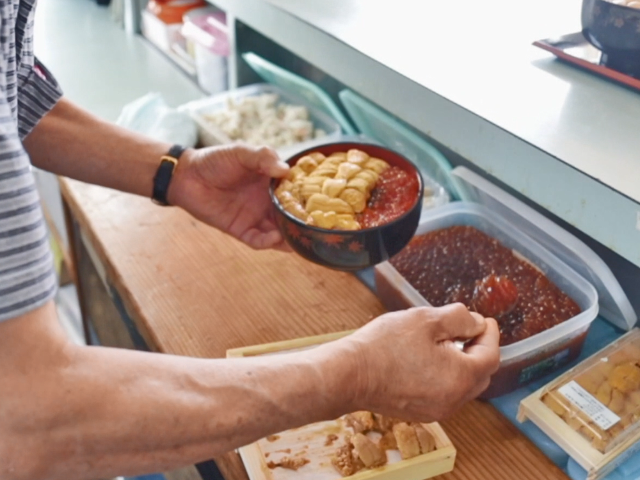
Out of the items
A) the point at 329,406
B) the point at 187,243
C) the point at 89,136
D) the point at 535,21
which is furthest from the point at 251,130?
the point at 329,406

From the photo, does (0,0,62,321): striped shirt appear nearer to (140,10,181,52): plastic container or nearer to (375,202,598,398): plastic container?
(375,202,598,398): plastic container

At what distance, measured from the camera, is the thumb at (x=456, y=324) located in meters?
0.77

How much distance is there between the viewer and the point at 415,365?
735 mm

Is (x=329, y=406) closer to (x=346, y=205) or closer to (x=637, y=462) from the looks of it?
(x=346, y=205)

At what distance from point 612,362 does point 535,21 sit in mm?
628

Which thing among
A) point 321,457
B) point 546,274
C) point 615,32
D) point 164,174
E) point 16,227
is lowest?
point 321,457

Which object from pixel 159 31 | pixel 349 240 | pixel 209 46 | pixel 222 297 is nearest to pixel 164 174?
pixel 222 297

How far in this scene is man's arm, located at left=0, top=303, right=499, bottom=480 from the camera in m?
0.59

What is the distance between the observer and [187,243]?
1210 mm

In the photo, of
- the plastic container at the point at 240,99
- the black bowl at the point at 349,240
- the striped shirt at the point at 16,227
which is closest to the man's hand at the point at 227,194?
the black bowl at the point at 349,240

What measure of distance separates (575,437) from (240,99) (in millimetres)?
1138

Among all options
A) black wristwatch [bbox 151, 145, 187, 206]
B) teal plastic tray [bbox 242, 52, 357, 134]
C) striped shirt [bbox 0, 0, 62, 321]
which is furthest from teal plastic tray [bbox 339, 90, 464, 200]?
striped shirt [bbox 0, 0, 62, 321]

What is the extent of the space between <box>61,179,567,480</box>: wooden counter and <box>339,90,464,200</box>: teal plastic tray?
A: 0.95 feet

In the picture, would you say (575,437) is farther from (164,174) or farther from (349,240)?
(164,174)
